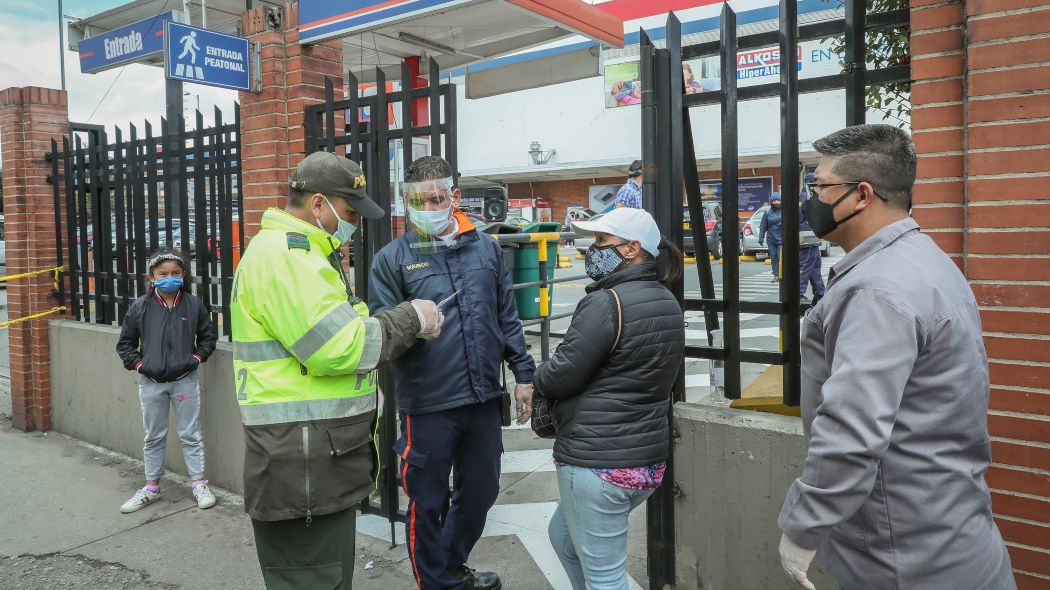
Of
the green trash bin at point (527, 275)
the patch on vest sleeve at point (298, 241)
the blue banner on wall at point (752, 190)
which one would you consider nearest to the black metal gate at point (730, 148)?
the patch on vest sleeve at point (298, 241)

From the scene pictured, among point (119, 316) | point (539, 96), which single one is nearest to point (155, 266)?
point (119, 316)

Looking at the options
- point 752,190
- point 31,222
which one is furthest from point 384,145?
point 752,190

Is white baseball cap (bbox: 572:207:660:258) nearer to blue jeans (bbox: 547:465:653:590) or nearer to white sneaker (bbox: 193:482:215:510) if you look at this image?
blue jeans (bbox: 547:465:653:590)

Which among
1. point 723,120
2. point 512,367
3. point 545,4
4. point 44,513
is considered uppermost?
point 545,4

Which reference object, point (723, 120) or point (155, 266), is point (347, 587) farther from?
point (155, 266)

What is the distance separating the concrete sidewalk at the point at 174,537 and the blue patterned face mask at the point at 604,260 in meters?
1.73

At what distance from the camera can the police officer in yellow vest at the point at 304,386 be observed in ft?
8.00

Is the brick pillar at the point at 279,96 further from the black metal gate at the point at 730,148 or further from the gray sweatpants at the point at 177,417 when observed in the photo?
the black metal gate at the point at 730,148

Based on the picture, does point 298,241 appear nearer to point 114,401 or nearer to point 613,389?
point 613,389

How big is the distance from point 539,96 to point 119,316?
2872 centimetres

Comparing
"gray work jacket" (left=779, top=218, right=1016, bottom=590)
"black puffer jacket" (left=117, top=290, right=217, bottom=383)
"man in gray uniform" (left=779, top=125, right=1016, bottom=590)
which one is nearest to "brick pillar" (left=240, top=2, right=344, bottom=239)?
"black puffer jacket" (left=117, top=290, right=217, bottom=383)

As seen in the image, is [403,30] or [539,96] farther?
[539,96]

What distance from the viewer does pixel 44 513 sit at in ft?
16.2

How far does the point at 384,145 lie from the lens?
4.21 meters
